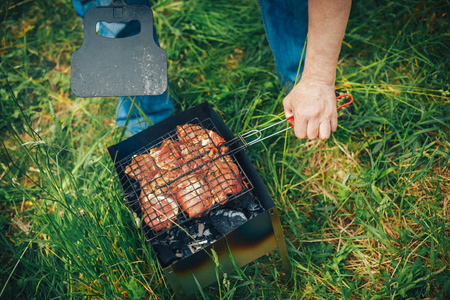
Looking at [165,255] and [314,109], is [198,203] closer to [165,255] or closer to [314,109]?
[165,255]

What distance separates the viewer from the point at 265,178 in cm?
258

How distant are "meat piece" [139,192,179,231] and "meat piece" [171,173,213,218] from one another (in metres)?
0.06

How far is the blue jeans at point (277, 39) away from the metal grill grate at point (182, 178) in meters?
0.45

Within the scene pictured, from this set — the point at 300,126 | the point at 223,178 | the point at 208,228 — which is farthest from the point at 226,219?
the point at 300,126

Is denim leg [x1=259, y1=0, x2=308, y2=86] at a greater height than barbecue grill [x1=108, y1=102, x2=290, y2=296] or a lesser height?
greater

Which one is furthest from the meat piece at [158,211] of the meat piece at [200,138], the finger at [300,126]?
the finger at [300,126]

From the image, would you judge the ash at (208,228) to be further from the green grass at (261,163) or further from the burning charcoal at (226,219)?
the green grass at (261,163)

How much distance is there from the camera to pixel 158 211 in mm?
1925

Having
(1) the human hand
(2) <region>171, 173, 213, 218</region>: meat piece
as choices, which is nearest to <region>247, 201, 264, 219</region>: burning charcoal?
(2) <region>171, 173, 213, 218</region>: meat piece

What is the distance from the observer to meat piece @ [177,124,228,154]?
83.0 inches

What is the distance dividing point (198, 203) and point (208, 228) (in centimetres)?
23

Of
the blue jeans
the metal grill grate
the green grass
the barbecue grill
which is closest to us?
the barbecue grill

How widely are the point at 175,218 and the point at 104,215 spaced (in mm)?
614

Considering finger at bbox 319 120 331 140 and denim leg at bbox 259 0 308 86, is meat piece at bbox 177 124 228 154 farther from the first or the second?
denim leg at bbox 259 0 308 86
